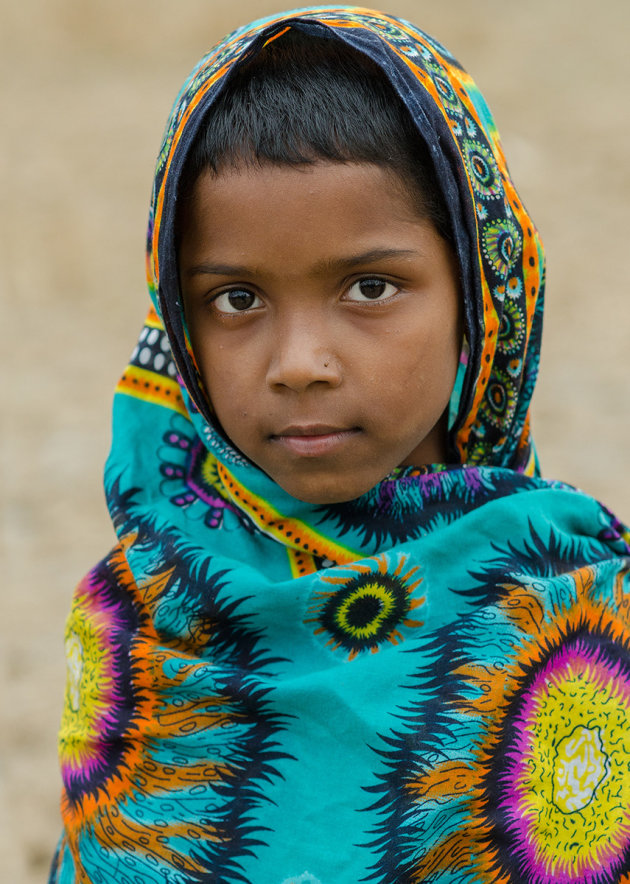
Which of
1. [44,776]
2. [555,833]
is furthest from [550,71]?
[555,833]

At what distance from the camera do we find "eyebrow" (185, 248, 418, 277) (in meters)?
1.25

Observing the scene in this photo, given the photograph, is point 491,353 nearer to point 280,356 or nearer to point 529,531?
point 529,531

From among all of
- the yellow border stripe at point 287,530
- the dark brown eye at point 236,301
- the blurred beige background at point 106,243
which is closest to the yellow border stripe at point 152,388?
the yellow border stripe at point 287,530

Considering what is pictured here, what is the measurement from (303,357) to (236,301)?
17 centimetres

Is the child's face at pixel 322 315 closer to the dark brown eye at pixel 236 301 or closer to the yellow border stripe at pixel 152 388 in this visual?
the dark brown eye at pixel 236 301

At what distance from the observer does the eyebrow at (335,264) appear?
1.25 m

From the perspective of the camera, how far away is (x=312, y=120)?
1265 mm

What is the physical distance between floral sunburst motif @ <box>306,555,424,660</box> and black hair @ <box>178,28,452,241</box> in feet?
1.62

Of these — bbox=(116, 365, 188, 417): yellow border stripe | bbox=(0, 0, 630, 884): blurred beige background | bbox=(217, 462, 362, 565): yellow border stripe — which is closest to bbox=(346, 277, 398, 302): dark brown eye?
bbox=(217, 462, 362, 565): yellow border stripe

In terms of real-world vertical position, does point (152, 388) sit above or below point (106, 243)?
below

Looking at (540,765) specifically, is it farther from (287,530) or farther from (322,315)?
(322,315)

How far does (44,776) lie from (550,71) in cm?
799

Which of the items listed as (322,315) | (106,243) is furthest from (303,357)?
(106,243)

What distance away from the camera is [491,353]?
148cm
